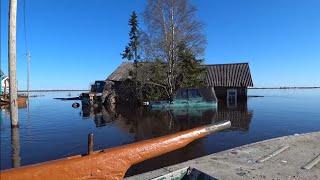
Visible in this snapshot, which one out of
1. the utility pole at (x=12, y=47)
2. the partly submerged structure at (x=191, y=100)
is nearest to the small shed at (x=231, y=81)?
the partly submerged structure at (x=191, y=100)

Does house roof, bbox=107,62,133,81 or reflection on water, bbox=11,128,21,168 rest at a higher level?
house roof, bbox=107,62,133,81

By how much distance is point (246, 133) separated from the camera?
50.7 feet

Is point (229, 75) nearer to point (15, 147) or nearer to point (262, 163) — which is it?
point (15, 147)

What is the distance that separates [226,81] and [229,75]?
1290 millimetres

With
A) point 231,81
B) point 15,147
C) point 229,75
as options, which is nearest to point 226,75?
point 229,75

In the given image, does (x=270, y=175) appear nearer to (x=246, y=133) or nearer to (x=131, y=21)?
→ (x=246, y=133)

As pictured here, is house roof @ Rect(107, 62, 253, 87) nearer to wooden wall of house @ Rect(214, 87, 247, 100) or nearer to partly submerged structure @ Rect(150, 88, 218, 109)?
wooden wall of house @ Rect(214, 87, 247, 100)

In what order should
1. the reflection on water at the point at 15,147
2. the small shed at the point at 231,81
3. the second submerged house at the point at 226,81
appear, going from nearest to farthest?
the reflection on water at the point at 15,147, the second submerged house at the point at 226,81, the small shed at the point at 231,81

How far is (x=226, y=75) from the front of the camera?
42.5 metres

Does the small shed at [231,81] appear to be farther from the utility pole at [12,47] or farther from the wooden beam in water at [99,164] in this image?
the wooden beam in water at [99,164]

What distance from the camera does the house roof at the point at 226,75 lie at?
4125cm

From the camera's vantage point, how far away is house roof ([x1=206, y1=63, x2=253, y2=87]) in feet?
135

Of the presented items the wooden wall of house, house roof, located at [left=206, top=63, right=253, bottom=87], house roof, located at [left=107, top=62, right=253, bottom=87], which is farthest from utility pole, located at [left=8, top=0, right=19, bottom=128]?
the wooden wall of house

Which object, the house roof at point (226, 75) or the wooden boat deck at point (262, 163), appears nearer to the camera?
the wooden boat deck at point (262, 163)
